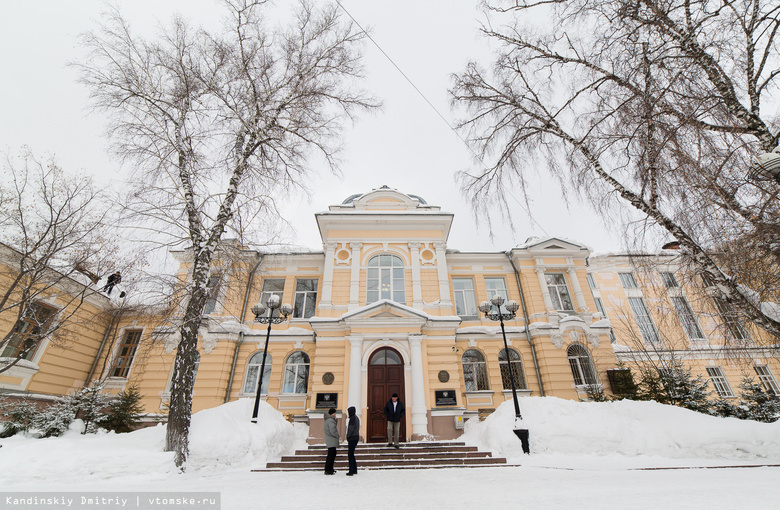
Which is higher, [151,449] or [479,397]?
[479,397]

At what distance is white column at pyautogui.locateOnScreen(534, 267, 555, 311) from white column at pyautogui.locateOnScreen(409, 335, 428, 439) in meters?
7.27

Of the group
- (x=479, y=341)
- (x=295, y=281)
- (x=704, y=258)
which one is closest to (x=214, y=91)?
(x=295, y=281)

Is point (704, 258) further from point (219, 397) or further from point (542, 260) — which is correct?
point (219, 397)

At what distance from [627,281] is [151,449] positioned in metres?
24.7

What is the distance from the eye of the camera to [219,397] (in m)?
14.3

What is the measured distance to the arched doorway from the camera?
487 inches

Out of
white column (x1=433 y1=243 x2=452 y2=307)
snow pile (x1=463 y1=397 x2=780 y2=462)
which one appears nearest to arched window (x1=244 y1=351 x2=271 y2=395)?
white column (x1=433 y1=243 x2=452 y2=307)

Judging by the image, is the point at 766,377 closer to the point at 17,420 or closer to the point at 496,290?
the point at 496,290

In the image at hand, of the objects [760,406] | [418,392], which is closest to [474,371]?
[418,392]

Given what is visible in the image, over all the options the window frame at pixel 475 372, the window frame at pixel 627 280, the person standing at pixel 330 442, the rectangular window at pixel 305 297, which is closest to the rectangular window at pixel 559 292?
the window frame at pixel 475 372

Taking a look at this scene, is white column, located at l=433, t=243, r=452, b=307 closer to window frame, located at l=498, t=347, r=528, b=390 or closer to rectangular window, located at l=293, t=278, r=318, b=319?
window frame, located at l=498, t=347, r=528, b=390

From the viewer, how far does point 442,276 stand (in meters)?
15.6

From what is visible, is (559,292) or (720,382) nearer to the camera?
(559,292)

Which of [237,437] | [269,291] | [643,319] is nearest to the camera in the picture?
[237,437]
